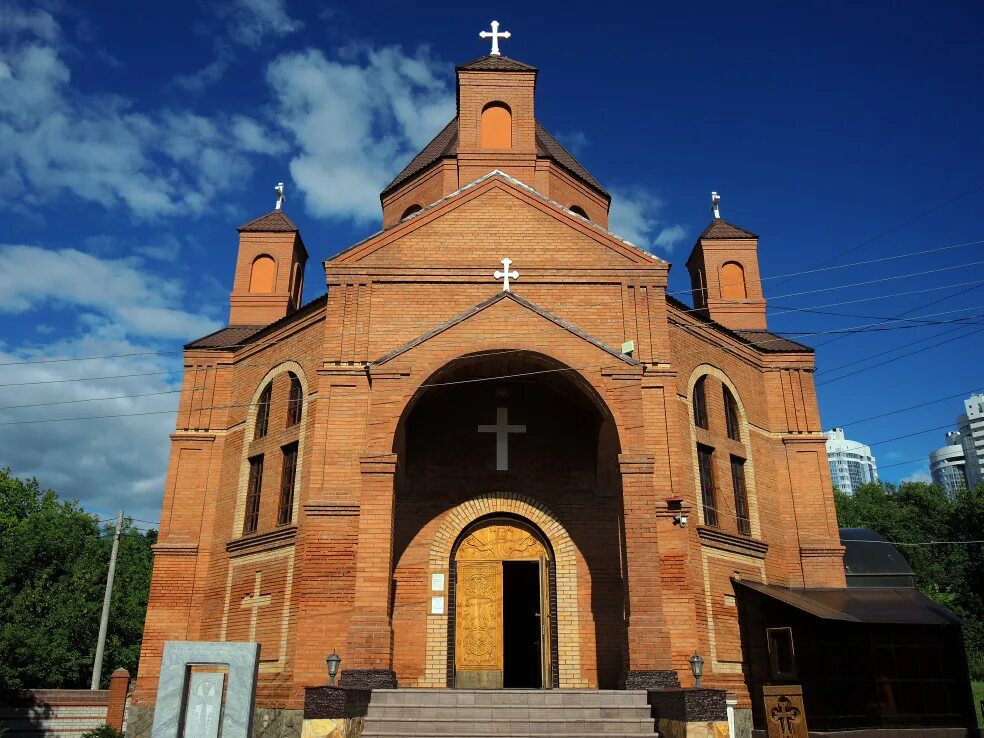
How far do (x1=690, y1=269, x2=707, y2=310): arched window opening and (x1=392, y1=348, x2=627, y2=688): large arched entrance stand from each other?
7522 millimetres

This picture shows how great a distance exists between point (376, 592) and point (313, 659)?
1708mm

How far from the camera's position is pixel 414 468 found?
14.6 meters

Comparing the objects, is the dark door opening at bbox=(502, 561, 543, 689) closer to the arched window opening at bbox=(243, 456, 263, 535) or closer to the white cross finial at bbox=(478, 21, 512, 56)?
the arched window opening at bbox=(243, 456, 263, 535)

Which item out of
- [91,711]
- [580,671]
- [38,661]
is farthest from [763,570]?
[38,661]

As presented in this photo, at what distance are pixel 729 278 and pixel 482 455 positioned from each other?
9.75 meters

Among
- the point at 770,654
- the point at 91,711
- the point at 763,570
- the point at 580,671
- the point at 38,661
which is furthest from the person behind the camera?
the point at 38,661

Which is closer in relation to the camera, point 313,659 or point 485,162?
point 313,659

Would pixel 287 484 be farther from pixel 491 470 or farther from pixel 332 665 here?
pixel 332 665

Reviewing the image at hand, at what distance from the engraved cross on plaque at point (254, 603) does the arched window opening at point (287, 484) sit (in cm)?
115

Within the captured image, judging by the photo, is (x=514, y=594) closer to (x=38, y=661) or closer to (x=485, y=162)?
(x=485, y=162)

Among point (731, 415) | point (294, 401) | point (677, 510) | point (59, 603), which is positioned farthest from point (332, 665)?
point (59, 603)

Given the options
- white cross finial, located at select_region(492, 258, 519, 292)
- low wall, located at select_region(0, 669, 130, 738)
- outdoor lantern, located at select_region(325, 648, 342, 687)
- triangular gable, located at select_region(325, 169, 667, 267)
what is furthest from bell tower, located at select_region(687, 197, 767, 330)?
low wall, located at select_region(0, 669, 130, 738)

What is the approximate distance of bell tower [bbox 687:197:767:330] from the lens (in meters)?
20.2

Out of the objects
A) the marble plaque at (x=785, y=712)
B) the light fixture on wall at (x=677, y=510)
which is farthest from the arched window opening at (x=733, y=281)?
the marble plaque at (x=785, y=712)
